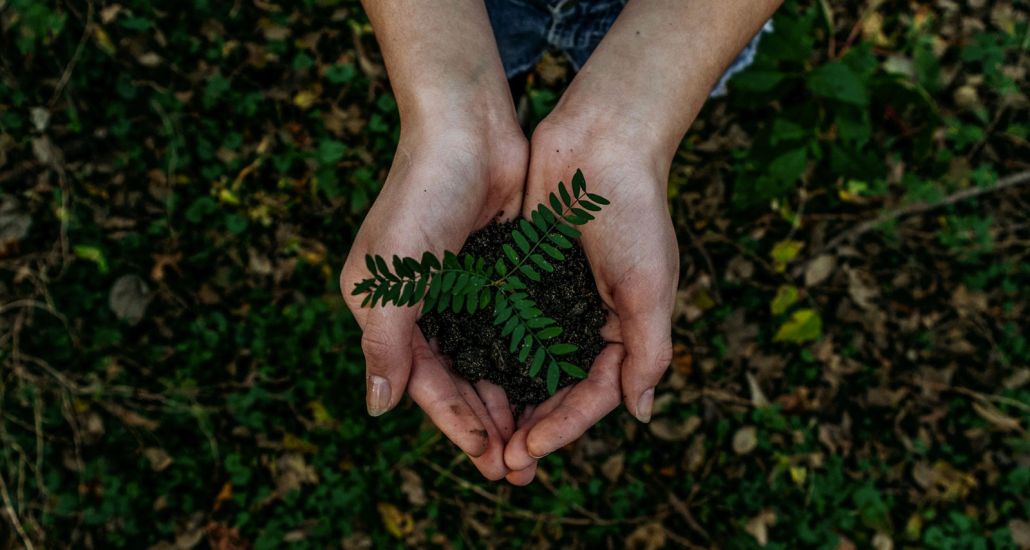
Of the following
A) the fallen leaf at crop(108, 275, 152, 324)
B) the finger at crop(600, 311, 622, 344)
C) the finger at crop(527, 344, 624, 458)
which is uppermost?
the finger at crop(600, 311, 622, 344)

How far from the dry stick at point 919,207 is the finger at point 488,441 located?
94.6 inches

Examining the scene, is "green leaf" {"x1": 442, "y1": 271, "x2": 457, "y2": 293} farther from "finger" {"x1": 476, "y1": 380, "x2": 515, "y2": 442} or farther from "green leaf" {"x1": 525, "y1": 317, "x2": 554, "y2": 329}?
"finger" {"x1": 476, "y1": 380, "x2": 515, "y2": 442}

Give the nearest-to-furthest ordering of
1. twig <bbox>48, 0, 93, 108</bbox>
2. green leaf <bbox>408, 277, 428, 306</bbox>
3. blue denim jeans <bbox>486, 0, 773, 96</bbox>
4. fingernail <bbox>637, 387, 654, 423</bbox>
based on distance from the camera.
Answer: green leaf <bbox>408, 277, 428, 306</bbox>, fingernail <bbox>637, 387, 654, 423</bbox>, blue denim jeans <bbox>486, 0, 773, 96</bbox>, twig <bbox>48, 0, 93, 108</bbox>

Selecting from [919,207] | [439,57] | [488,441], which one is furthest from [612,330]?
[919,207]

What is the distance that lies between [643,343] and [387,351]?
876 millimetres

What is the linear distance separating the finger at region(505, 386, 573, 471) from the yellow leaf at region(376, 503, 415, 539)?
147 centimetres

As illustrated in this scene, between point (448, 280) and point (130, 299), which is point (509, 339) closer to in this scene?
point (448, 280)

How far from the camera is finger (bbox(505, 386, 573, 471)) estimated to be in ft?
8.28

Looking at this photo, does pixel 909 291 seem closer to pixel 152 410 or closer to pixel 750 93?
pixel 750 93

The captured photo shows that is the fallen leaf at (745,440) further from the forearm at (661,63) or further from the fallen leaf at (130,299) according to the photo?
the fallen leaf at (130,299)

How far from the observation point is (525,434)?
2531 mm

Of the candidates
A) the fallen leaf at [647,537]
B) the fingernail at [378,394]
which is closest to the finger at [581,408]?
the fingernail at [378,394]

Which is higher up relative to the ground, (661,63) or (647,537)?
(661,63)

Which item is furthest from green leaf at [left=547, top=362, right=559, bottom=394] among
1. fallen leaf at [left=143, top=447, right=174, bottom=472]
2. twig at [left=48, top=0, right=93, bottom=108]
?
twig at [left=48, top=0, right=93, bottom=108]
